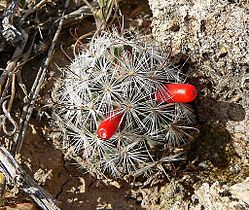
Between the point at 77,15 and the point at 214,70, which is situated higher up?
the point at 77,15

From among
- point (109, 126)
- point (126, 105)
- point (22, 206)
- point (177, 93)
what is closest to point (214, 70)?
point (177, 93)

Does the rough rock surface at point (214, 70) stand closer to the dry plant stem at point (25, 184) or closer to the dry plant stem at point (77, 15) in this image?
the dry plant stem at point (77, 15)

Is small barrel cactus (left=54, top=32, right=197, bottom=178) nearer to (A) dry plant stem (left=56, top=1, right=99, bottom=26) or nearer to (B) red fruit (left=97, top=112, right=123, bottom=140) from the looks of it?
(B) red fruit (left=97, top=112, right=123, bottom=140)

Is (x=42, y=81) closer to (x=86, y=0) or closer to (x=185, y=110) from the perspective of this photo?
(x=86, y=0)

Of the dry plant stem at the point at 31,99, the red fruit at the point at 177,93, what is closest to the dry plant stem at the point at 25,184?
the dry plant stem at the point at 31,99

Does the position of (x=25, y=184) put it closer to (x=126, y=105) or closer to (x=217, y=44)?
(x=126, y=105)

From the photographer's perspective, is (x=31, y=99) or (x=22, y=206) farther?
(x=31, y=99)

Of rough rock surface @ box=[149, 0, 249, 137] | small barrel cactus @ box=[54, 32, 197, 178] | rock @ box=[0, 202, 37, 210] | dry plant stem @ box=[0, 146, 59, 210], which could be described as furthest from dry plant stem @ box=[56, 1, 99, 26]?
rock @ box=[0, 202, 37, 210]

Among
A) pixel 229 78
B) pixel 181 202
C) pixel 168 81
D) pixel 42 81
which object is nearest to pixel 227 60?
pixel 229 78
